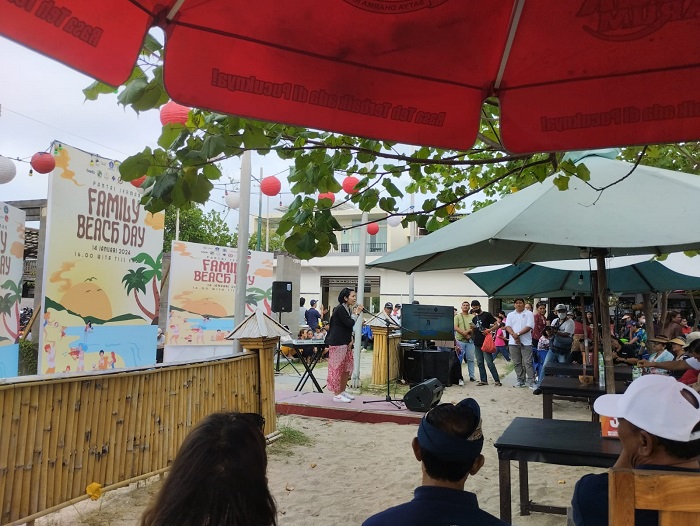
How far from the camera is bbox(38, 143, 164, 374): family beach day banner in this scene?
6.29 meters

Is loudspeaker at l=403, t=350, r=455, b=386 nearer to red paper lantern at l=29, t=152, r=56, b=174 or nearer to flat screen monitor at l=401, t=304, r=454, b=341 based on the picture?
flat screen monitor at l=401, t=304, r=454, b=341

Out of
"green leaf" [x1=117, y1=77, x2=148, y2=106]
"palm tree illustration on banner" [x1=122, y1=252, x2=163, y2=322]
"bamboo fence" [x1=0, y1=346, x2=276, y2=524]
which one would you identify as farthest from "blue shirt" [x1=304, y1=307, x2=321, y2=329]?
"green leaf" [x1=117, y1=77, x2=148, y2=106]

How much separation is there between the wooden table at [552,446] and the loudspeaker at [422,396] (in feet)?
13.4

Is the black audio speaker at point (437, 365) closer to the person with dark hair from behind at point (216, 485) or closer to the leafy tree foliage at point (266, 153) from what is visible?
the leafy tree foliage at point (266, 153)

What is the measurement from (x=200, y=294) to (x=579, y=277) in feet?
21.7

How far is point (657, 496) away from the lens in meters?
1.12

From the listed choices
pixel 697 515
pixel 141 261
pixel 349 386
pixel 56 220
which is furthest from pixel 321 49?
pixel 349 386

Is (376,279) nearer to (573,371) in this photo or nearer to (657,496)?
(573,371)

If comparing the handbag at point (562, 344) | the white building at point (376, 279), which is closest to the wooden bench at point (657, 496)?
the handbag at point (562, 344)

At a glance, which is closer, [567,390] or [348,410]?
[567,390]

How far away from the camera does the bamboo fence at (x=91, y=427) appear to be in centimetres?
332

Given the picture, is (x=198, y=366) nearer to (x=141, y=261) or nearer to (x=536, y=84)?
(x=141, y=261)

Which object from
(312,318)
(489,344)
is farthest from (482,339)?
(312,318)

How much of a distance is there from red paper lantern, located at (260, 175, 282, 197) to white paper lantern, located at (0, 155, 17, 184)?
4624 millimetres
